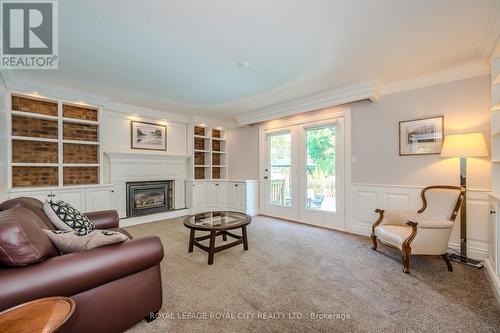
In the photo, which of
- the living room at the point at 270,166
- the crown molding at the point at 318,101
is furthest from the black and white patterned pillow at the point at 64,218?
the crown molding at the point at 318,101

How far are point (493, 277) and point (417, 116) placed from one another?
2.05m

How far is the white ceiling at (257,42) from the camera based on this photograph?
1771 mm

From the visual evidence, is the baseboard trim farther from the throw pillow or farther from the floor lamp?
the throw pillow

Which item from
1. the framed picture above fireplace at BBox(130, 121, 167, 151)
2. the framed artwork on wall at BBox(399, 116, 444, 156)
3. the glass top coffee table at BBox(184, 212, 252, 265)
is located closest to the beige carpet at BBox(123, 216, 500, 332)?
the glass top coffee table at BBox(184, 212, 252, 265)

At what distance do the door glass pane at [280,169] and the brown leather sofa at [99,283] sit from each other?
3429mm

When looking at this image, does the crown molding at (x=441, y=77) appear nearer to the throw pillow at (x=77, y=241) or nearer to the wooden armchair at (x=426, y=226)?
the wooden armchair at (x=426, y=226)

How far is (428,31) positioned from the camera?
206 centimetres

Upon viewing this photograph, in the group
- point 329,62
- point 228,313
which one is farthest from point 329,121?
point 228,313

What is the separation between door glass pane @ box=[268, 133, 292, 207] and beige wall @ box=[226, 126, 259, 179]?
0.43 metres

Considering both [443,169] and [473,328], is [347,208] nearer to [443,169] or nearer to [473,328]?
[443,169]

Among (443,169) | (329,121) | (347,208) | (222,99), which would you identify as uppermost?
(222,99)

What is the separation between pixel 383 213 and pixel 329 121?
184cm

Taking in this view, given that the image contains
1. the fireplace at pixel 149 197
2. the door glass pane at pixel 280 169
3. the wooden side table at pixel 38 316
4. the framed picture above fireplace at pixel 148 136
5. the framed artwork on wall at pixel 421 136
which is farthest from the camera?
the door glass pane at pixel 280 169

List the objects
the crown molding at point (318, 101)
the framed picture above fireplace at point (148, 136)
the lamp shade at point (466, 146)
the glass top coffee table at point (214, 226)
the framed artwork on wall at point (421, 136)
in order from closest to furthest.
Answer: the lamp shade at point (466, 146)
the glass top coffee table at point (214, 226)
the framed artwork on wall at point (421, 136)
the crown molding at point (318, 101)
the framed picture above fireplace at point (148, 136)
